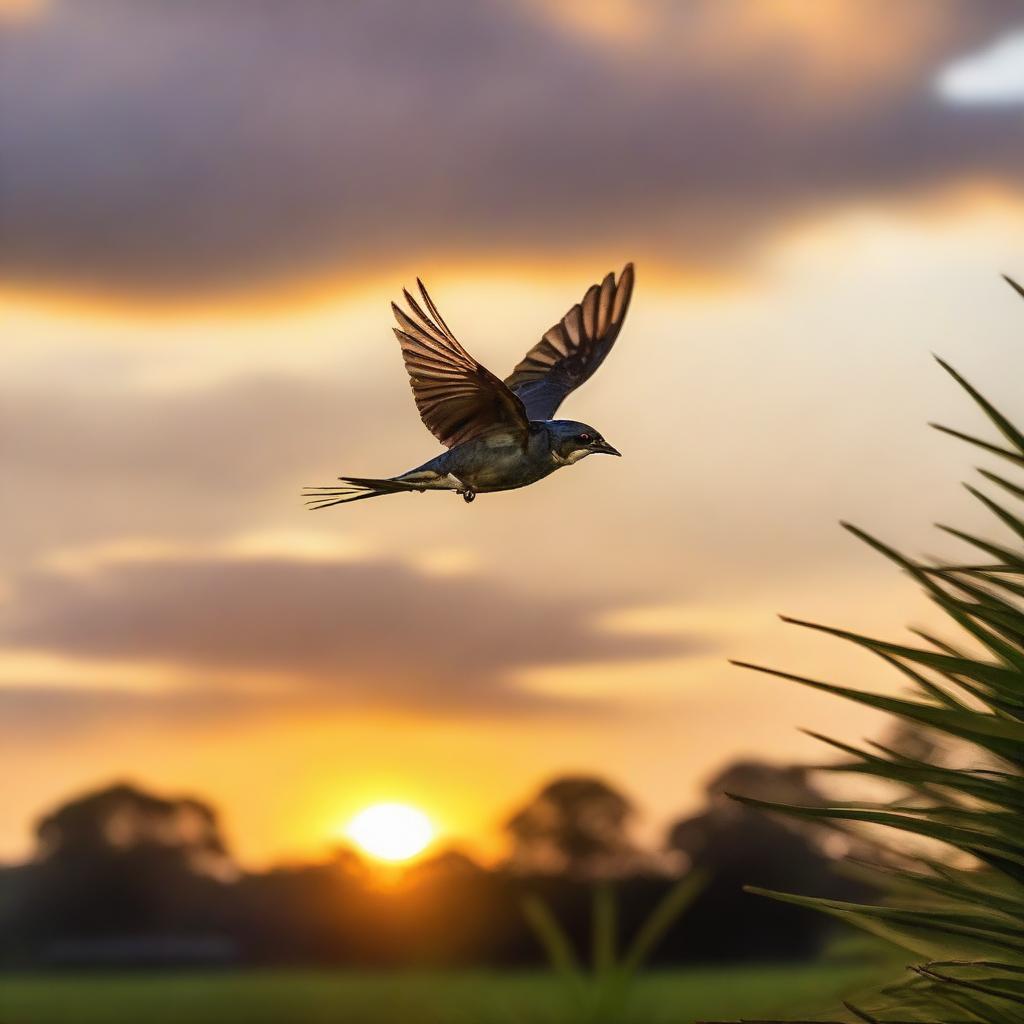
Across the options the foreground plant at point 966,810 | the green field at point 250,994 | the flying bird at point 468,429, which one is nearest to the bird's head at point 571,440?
the flying bird at point 468,429

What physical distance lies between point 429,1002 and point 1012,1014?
5573 millimetres

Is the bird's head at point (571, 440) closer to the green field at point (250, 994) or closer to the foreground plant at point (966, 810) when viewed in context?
the foreground plant at point (966, 810)

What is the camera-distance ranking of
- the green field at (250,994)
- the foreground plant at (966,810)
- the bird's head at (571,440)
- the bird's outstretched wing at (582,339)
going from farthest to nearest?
the green field at (250,994)
the bird's outstretched wing at (582,339)
the bird's head at (571,440)
the foreground plant at (966,810)

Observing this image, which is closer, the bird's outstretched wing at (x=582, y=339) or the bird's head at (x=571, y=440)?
the bird's head at (x=571, y=440)

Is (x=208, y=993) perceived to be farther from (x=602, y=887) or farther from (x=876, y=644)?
(x=876, y=644)

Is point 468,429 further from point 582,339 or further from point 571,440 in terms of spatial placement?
point 582,339

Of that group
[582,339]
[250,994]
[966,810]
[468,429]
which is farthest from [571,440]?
[250,994]

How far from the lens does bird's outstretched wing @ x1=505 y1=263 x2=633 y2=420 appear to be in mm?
6391

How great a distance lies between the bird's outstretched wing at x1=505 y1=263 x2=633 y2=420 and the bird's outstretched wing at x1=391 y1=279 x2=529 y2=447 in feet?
6.74

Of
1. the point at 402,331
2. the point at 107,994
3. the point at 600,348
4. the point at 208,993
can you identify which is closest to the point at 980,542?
the point at 402,331

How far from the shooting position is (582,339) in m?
6.58

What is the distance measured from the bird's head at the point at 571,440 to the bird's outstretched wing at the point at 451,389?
3.2 inches

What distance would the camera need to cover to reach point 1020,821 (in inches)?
103

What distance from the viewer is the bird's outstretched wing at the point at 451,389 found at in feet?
12.8
